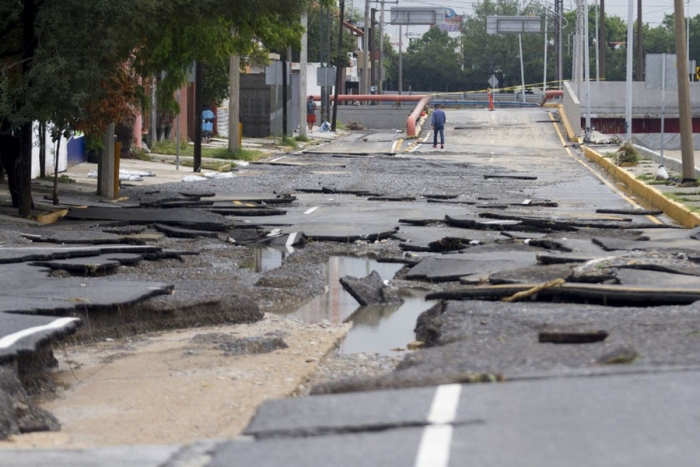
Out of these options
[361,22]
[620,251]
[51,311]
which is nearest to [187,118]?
[620,251]

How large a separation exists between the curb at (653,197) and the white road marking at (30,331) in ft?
37.6

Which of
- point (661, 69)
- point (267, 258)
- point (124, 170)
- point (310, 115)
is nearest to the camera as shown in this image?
point (267, 258)

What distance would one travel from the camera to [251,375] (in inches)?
314

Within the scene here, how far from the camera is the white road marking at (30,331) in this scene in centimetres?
737

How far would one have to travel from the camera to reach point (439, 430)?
5.04m

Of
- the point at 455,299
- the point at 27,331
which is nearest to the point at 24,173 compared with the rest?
the point at 455,299

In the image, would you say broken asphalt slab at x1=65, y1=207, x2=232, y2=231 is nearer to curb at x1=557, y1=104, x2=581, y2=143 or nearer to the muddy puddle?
the muddy puddle

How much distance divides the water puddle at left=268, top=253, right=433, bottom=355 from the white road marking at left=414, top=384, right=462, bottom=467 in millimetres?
3142

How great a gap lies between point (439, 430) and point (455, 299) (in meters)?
5.03

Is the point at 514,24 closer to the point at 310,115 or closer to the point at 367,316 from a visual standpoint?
the point at 310,115

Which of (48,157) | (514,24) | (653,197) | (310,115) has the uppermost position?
(514,24)

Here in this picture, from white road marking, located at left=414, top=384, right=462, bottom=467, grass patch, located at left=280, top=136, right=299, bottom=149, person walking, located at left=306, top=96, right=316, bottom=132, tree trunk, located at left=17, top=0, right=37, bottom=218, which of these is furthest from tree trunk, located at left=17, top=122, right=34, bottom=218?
person walking, located at left=306, top=96, right=316, bottom=132

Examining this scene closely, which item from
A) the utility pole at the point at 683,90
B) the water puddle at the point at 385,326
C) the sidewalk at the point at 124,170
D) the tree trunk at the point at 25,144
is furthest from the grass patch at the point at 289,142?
the water puddle at the point at 385,326

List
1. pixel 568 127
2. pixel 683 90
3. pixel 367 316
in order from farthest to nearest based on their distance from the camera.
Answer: pixel 568 127
pixel 683 90
pixel 367 316
